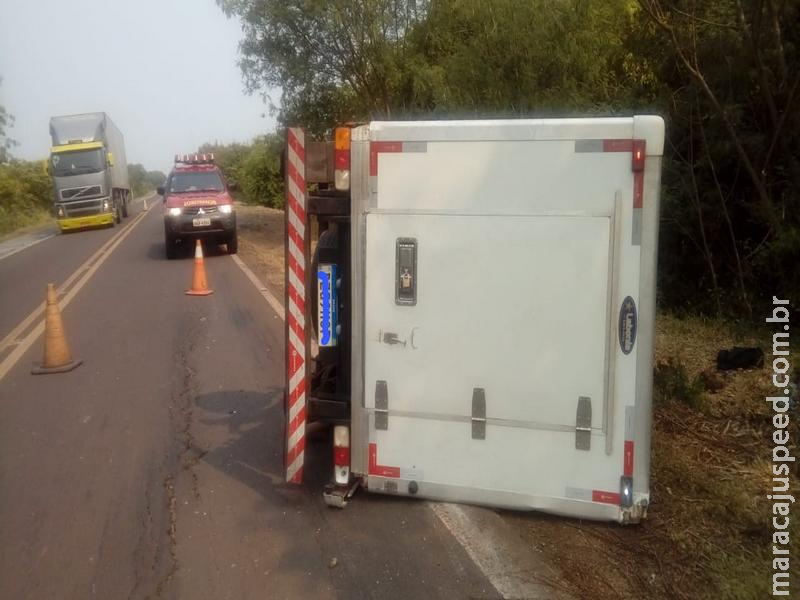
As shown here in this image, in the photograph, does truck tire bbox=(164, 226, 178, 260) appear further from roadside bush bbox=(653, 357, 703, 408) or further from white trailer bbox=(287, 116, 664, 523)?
white trailer bbox=(287, 116, 664, 523)

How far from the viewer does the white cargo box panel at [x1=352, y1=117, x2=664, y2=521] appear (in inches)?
160

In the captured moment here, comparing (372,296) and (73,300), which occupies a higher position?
(372,296)

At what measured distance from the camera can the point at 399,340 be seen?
448 cm

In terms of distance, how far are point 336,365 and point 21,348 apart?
20.6 feet

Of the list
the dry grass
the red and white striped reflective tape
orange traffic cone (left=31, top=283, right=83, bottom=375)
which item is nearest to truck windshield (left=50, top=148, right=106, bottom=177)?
orange traffic cone (left=31, top=283, right=83, bottom=375)

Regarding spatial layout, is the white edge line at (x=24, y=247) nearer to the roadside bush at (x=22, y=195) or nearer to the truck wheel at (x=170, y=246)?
the roadside bush at (x=22, y=195)

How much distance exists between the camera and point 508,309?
4273 mm

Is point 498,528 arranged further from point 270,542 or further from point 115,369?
point 115,369

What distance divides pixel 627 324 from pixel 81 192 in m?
28.9

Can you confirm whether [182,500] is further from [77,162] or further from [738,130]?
→ [77,162]

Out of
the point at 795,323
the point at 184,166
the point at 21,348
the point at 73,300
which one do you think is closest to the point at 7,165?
the point at 184,166

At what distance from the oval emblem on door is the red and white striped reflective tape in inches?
76.5

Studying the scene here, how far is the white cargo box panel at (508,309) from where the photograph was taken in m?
4.07

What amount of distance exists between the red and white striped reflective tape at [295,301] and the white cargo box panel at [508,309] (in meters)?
0.44
